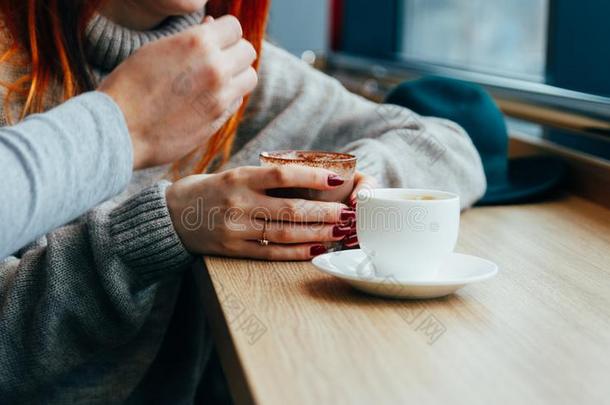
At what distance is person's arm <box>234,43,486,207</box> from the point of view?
1214 mm

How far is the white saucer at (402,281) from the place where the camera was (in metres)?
0.74

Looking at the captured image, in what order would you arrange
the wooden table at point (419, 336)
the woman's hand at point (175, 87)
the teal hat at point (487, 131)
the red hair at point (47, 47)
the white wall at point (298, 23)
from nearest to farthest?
the wooden table at point (419, 336)
the woman's hand at point (175, 87)
the red hair at point (47, 47)
the teal hat at point (487, 131)
the white wall at point (298, 23)

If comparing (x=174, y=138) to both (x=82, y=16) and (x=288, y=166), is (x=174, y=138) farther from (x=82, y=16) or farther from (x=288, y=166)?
(x=82, y=16)

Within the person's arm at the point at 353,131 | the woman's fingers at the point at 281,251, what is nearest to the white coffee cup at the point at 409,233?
the woman's fingers at the point at 281,251

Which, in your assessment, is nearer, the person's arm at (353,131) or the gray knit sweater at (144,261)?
the gray knit sweater at (144,261)

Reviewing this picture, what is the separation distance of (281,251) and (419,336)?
29 cm

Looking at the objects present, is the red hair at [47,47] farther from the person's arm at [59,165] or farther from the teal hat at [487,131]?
the person's arm at [59,165]

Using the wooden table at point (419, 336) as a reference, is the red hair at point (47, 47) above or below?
above

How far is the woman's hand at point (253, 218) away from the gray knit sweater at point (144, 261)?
1.1 inches

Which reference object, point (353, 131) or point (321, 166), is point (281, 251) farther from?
point (353, 131)

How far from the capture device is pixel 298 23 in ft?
10.7

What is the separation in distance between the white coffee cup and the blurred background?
69 centimetres

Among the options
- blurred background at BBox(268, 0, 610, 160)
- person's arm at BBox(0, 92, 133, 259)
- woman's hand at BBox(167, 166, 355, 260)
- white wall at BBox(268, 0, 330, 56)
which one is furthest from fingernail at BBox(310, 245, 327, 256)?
white wall at BBox(268, 0, 330, 56)

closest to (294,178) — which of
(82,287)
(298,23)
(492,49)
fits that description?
(82,287)
